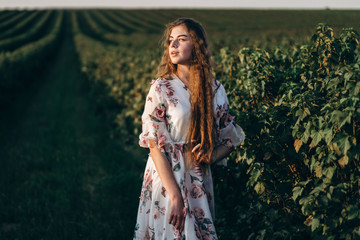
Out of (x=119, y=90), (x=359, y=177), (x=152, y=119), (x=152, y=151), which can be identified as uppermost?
(x=119, y=90)

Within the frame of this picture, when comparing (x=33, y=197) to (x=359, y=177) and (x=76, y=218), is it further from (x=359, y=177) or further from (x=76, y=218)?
(x=359, y=177)

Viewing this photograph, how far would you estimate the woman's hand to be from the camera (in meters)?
2.23

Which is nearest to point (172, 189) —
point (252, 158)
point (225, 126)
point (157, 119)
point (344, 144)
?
point (157, 119)

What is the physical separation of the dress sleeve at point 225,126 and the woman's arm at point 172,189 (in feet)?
1.41

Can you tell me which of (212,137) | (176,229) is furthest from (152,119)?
(176,229)

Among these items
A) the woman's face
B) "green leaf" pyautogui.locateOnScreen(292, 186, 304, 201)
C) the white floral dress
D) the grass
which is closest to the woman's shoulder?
the white floral dress

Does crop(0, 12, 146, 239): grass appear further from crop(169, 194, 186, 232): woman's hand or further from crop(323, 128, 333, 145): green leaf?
crop(323, 128, 333, 145): green leaf

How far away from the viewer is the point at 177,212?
223 centimetres

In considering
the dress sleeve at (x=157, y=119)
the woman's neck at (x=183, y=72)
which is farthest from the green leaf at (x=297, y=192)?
the woman's neck at (x=183, y=72)

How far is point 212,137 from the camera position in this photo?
2389 mm

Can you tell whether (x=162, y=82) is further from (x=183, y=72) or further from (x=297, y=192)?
(x=297, y=192)

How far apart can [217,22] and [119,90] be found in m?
53.1

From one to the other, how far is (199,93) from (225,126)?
1.10 feet

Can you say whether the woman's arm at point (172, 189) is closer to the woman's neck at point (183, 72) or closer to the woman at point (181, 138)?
the woman at point (181, 138)
